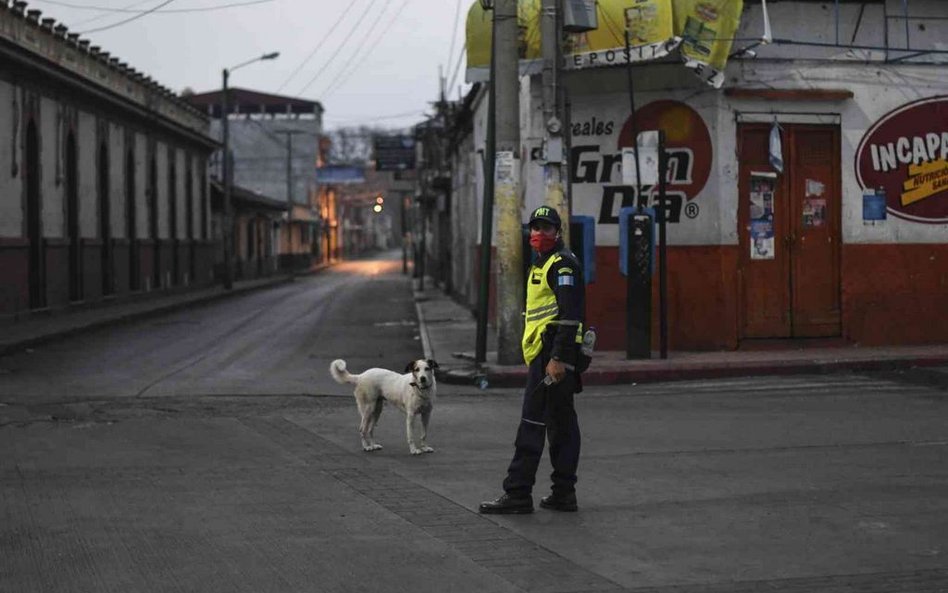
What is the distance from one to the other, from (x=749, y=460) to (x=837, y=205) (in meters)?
10.1

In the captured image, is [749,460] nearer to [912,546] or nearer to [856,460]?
[856,460]

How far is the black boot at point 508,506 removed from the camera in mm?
8242

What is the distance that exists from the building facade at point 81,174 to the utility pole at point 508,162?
618 inches

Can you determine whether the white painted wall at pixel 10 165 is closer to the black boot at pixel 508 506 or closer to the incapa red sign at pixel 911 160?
the incapa red sign at pixel 911 160

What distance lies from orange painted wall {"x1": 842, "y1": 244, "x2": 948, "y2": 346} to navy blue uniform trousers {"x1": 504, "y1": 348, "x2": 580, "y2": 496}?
12231 millimetres

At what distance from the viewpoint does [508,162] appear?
669 inches

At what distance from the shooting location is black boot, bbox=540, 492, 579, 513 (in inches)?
328

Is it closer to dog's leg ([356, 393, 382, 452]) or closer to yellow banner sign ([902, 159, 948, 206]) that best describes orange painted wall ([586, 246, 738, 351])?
yellow banner sign ([902, 159, 948, 206])

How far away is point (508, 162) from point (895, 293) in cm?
672

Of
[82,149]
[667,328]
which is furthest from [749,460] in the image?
[82,149]

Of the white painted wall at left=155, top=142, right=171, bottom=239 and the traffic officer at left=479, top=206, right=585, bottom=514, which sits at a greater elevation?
the white painted wall at left=155, top=142, right=171, bottom=239

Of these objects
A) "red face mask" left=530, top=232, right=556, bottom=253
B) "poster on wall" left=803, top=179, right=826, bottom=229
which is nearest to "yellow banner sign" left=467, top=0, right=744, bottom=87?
"poster on wall" left=803, top=179, right=826, bottom=229

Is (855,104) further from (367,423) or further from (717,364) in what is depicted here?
(367,423)

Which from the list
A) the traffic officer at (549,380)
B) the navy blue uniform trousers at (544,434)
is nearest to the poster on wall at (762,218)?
the traffic officer at (549,380)
